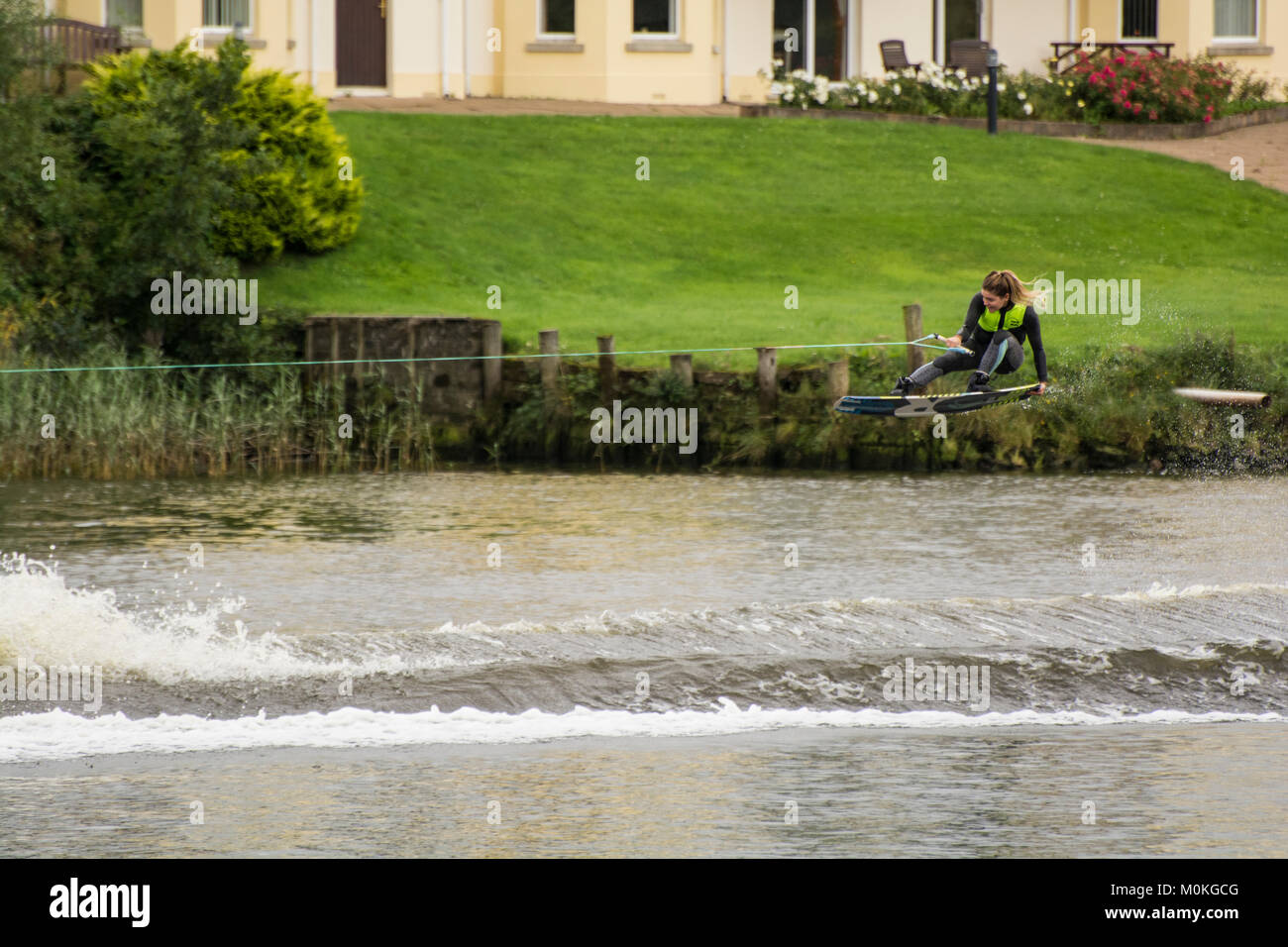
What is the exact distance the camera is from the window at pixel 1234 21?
140 ft

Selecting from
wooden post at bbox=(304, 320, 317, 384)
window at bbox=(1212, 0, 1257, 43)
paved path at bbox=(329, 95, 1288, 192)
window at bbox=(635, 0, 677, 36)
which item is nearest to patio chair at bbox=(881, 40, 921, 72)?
paved path at bbox=(329, 95, 1288, 192)

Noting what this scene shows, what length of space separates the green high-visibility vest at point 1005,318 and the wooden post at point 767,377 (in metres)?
8.58

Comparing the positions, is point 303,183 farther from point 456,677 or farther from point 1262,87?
point 1262,87

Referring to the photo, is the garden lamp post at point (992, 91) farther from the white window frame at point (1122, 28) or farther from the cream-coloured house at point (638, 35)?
the white window frame at point (1122, 28)

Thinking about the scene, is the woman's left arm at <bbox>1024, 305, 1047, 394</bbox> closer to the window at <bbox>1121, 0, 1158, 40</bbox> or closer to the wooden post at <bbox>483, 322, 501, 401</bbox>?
the wooden post at <bbox>483, 322, 501, 401</bbox>

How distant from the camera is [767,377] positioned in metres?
25.3

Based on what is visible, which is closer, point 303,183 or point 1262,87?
point 303,183

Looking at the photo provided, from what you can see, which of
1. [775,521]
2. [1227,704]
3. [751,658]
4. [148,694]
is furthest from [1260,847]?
[775,521]

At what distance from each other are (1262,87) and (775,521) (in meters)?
24.1

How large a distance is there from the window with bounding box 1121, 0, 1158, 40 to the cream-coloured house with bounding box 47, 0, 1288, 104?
0.07ft

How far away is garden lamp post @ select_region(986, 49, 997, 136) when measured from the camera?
122ft

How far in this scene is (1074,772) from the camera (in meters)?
12.4

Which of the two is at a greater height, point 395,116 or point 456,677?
point 395,116
